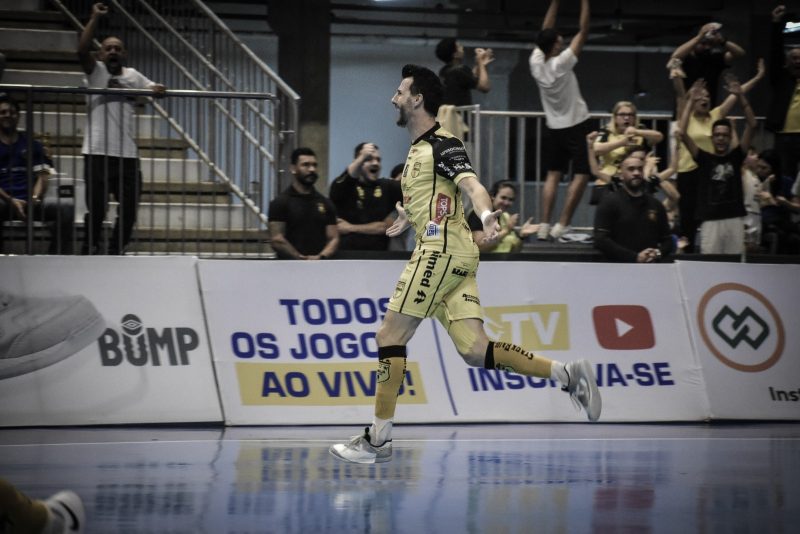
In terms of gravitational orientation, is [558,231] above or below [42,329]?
above

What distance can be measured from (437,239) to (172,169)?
4306 mm

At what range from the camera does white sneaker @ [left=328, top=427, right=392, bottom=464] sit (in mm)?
7892

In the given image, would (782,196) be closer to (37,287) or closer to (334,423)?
(334,423)

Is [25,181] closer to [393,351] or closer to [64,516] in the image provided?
[393,351]

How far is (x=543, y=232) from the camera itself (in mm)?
12812

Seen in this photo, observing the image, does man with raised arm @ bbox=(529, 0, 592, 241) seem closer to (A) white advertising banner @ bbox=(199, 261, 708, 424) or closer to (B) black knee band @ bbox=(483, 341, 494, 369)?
(A) white advertising banner @ bbox=(199, 261, 708, 424)

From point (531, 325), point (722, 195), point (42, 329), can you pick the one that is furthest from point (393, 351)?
point (722, 195)

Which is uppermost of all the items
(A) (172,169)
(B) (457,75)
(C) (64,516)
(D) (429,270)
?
(B) (457,75)

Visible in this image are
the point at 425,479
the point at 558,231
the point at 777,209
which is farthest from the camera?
the point at 777,209

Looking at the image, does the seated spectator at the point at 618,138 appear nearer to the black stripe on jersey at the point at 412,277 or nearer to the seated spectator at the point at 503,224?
the seated spectator at the point at 503,224

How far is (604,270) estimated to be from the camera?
11.4m

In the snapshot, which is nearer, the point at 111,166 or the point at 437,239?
the point at 437,239

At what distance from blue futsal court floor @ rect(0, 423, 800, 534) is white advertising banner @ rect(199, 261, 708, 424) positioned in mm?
365

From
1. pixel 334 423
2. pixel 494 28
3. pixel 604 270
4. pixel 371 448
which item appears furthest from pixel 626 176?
pixel 494 28
